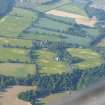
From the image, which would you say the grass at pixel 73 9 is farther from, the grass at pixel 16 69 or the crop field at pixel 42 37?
the grass at pixel 16 69

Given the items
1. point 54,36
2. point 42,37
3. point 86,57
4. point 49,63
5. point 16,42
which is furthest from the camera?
point 54,36

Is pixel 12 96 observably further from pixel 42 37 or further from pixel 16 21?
pixel 16 21

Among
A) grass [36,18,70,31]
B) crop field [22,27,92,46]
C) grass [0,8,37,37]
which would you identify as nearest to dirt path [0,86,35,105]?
crop field [22,27,92,46]

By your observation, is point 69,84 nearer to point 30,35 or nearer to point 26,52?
point 26,52

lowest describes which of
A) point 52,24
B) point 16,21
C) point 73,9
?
point 52,24

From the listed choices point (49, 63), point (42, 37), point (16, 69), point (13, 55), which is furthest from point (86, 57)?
point (16, 69)
